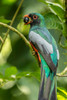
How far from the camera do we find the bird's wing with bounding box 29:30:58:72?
1.57 metres

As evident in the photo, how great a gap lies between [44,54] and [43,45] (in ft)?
0.33

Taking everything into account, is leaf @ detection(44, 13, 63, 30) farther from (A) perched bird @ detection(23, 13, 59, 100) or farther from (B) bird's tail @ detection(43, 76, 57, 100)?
(B) bird's tail @ detection(43, 76, 57, 100)

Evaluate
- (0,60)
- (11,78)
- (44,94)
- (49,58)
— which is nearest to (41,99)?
(44,94)

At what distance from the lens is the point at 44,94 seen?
1336 millimetres

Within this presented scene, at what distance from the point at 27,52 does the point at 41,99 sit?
1860mm

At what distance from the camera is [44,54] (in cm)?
167

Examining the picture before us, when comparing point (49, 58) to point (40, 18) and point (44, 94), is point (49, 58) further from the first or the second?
point (40, 18)

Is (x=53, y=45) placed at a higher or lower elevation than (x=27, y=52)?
higher

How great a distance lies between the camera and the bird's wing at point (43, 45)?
5.15 ft

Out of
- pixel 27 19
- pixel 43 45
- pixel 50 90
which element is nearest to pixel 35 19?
pixel 27 19

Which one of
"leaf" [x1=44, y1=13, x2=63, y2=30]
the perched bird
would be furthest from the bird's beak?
"leaf" [x1=44, y1=13, x2=63, y2=30]

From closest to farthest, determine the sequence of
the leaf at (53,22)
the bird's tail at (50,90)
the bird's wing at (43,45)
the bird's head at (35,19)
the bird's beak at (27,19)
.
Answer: the bird's tail at (50,90)
the bird's wing at (43,45)
the leaf at (53,22)
the bird's beak at (27,19)
the bird's head at (35,19)

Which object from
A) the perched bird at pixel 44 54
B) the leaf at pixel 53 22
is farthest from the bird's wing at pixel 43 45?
the leaf at pixel 53 22

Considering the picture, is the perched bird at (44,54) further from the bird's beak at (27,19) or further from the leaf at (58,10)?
the leaf at (58,10)
